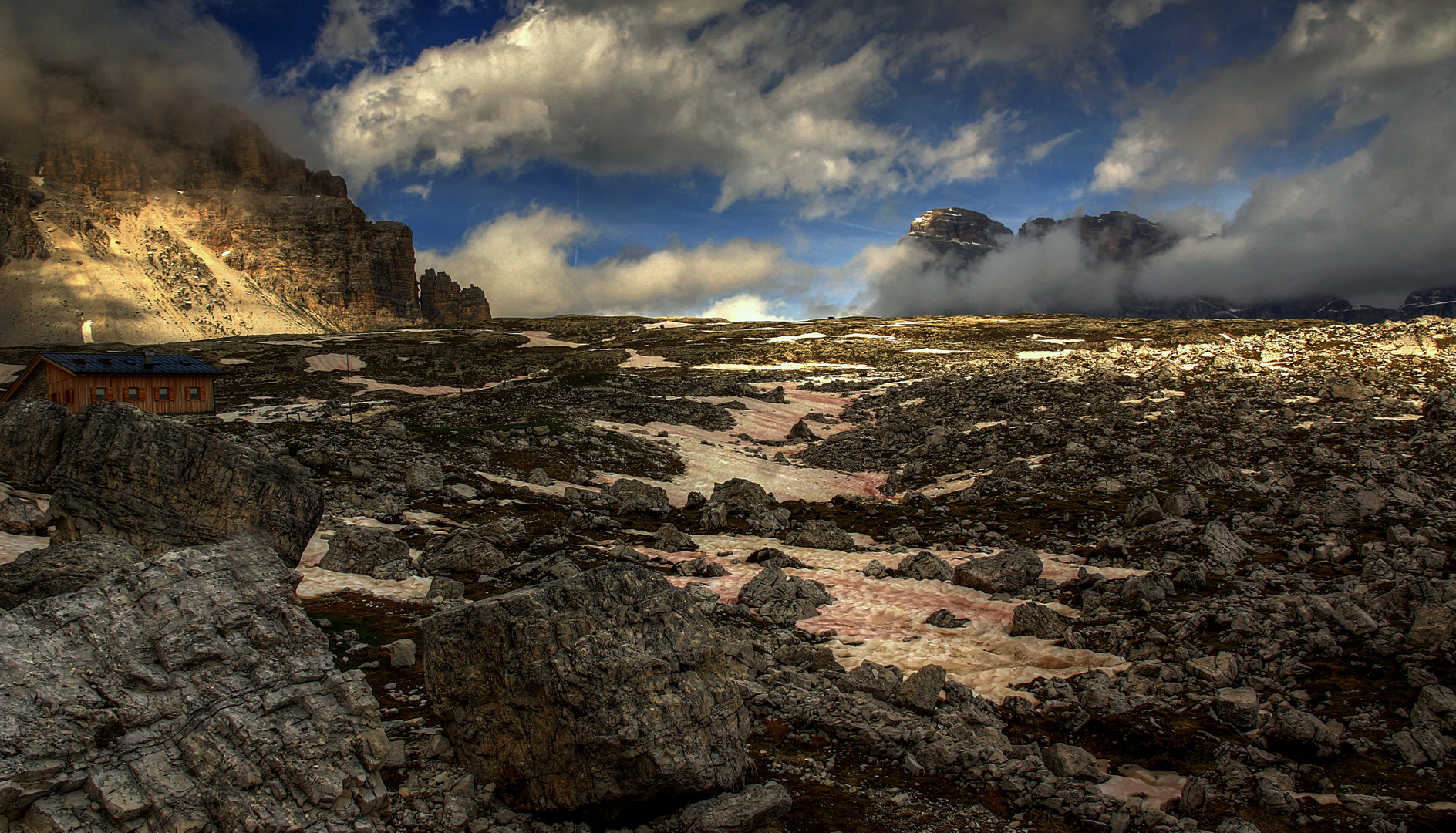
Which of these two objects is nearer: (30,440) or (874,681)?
(874,681)

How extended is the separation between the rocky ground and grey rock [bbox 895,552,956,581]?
0.70ft

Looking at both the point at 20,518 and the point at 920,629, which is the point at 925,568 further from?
the point at 20,518

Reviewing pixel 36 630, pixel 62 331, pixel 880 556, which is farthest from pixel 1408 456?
pixel 62 331

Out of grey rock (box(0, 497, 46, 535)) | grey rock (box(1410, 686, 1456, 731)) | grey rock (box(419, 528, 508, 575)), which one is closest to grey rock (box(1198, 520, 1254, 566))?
grey rock (box(1410, 686, 1456, 731))

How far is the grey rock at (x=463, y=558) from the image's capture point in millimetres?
21031

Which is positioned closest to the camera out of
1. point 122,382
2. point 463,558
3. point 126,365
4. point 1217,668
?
point 1217,668

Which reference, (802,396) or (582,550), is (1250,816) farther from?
(802,396)

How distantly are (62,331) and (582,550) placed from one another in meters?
234

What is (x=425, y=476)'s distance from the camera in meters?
31.2

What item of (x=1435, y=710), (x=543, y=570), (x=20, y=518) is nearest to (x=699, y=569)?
(x=543, y=570)

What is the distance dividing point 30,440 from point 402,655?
18.7m

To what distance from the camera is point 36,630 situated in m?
8.48

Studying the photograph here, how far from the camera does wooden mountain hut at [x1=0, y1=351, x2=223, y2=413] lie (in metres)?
51.4

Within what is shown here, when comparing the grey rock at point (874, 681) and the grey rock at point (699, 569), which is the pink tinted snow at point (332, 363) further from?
the grey rock at point (874, 681)
